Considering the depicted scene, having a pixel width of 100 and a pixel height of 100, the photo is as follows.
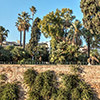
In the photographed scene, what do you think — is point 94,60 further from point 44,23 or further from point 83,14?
point 44,23

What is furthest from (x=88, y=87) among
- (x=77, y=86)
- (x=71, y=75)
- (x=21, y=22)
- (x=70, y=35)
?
(x=21, y=22)

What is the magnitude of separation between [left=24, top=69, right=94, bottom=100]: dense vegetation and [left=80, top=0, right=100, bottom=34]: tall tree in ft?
32.8

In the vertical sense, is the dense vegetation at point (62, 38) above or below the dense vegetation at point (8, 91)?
above

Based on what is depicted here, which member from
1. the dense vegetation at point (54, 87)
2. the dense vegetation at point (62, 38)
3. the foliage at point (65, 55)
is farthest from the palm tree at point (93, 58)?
the dense vegetation at point (54, 87)

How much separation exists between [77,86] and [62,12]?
861 inches

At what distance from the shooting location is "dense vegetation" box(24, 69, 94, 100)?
12594 millimetres

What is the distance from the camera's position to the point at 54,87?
13.3m

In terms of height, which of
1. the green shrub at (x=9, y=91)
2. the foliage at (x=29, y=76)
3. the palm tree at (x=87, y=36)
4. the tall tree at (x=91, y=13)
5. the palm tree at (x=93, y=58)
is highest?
the tall tree at (x=91, y=13)

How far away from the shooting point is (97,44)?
90.7ft

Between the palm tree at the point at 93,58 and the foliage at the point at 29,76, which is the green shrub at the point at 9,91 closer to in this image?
the foliage at the point at 29,76

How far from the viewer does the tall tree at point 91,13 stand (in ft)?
62.0

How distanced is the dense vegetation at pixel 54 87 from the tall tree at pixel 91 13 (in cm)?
999

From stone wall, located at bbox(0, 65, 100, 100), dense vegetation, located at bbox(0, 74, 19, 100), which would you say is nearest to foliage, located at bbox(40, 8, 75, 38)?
stone wall, located at bbox(0, 65, 100, 100)

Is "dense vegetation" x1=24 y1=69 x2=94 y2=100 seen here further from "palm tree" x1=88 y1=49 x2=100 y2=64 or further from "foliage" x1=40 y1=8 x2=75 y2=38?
"foliage" x1=40 y1=8 x2=75 y2=38
